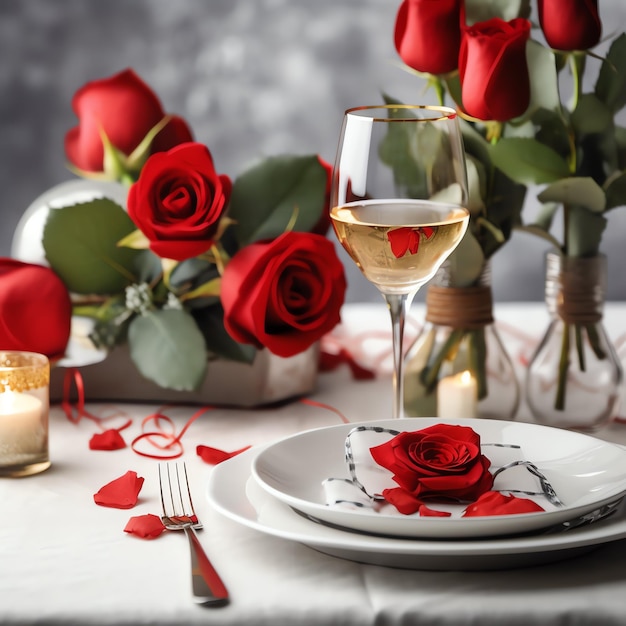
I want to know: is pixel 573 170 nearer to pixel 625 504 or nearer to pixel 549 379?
pixel 549 379

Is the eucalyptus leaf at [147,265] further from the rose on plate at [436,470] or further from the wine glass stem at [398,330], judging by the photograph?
the rose on plate at [436,470]

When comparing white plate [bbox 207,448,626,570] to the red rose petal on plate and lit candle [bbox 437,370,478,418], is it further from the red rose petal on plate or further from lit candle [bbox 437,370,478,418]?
lit candle [bbox 437,370,478,418]

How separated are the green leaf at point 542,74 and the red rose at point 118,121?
1.31 feet

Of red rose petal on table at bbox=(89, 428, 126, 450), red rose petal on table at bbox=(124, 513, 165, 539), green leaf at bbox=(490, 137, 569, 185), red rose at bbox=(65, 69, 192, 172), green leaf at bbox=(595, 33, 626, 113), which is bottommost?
red rose petal on table at bbox=(89, 428, 126, 450)

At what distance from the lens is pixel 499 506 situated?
2.06 ft

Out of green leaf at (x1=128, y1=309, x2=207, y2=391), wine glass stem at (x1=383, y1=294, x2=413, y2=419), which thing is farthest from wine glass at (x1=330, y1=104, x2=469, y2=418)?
green leaf at (x1=128, y1=309, x2=207, y2=391)

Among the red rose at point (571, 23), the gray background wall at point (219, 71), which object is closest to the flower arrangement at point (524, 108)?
the red rose at point (571, 23)

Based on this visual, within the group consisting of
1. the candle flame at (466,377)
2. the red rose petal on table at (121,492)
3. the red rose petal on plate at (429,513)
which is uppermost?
the red rose petal on plate at (429,513)

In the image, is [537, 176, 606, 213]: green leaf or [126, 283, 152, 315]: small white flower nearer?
[537, 176, 606, 213]: green leaf

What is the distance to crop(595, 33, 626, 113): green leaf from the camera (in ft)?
2.99

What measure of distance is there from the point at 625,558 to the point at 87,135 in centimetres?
74

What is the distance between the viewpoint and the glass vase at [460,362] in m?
0.96

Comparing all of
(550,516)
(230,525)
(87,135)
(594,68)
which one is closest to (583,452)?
(550,516)

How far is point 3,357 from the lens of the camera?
86 cm
